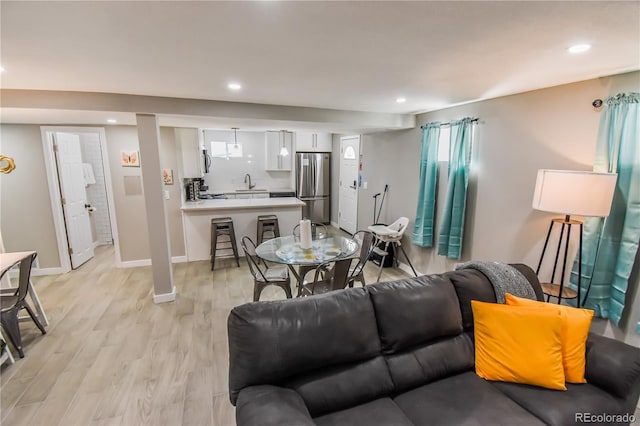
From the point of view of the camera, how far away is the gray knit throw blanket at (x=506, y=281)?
1906 millimetres

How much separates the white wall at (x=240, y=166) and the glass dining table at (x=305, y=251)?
138 inches

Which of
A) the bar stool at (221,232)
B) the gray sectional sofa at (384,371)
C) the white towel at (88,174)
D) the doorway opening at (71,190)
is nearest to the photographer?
the gray sectional sofa at (384,371)

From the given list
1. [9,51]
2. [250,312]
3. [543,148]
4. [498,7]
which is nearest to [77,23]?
[9,51]

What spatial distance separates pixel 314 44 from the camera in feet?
5.47

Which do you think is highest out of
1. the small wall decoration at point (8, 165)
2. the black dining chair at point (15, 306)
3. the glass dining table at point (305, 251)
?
the small wall decoration at point (8, 165)

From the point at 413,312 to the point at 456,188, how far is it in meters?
2.16

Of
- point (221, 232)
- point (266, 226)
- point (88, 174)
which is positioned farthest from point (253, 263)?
point (88, 174)

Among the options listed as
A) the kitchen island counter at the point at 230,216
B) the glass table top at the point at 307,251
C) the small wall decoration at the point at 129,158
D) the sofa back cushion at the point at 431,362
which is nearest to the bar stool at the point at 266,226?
the kitchen island counter at the point at 230,216

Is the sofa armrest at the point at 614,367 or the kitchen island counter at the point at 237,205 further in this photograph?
the kitchen island counter at the point at 237,205

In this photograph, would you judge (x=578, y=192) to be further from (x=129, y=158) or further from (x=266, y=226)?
(x=129, y=158)

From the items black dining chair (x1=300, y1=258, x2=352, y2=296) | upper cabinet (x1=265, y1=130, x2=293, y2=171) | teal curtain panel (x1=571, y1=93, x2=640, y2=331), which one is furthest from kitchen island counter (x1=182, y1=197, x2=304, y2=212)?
teal curtain panel (x1=571, y1=93, x2=640, y2=331)

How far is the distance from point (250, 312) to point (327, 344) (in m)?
0.43

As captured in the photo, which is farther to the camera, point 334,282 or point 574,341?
point 334,282

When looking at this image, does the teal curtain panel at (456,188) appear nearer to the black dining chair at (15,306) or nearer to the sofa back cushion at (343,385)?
the sofa back cushion at (343,385)
